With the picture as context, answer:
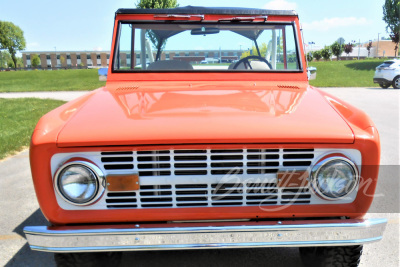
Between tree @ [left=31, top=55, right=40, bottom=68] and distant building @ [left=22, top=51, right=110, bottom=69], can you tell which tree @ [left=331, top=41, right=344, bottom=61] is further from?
tree @ [left=31, top=55, right=40, bottom=68]

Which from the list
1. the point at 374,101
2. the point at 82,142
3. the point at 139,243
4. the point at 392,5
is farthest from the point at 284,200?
the point at 392,5

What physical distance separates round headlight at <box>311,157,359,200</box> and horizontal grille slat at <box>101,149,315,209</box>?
0.20 ft

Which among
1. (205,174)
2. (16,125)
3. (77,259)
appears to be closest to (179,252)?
(77,259)

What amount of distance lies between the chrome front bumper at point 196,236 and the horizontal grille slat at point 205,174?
0.12 metres

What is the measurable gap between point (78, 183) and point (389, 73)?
19.0 m

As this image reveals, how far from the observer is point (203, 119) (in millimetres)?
1950

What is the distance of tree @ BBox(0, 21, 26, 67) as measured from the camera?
75.8 m

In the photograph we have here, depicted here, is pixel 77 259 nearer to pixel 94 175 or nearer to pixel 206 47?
pixel 94 175

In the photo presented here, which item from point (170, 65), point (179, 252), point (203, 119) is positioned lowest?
point (179, 252)

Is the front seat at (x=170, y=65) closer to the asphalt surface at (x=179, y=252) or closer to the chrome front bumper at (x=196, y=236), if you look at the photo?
the asphalt surface at (x=179, y=252)

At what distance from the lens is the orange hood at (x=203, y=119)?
1.80 meters

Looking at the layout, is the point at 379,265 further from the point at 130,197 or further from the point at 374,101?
the point at 374,101

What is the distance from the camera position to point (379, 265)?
267 cm

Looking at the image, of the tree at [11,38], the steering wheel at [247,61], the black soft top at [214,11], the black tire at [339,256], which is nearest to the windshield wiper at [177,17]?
the black soft top at [214,11]
